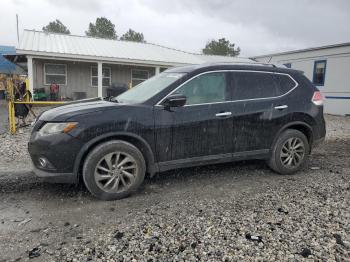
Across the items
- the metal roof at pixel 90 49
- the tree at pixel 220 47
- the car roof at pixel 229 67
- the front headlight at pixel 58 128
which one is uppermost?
the tree at pixel 220 47

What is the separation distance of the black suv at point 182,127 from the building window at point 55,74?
44.5ft

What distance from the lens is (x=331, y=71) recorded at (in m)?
16.0

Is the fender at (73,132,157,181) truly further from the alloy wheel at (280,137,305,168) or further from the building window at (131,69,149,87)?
the building window at (131,69,149,87)

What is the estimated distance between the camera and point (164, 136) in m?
3.98

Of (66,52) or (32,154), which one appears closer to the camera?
(32,154)

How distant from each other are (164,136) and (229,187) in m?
1.29

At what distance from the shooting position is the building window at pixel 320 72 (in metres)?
16.5

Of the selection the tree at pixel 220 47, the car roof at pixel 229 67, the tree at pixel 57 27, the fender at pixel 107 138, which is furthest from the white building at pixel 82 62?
the tree at pixel 57 27

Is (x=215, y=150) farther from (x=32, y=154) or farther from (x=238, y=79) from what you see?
(x=32, y=154)

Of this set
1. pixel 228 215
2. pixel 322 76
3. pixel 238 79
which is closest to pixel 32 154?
pixel 228 215

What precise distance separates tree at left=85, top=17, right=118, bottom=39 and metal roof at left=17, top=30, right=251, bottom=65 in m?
41.7

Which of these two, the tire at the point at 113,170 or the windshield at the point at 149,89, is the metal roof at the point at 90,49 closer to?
the windshield at the point at 149,89

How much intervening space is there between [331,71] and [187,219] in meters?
16.0

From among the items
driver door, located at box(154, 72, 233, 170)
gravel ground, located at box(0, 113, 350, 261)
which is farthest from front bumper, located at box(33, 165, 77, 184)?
driver door, located at box(154, 72, 233, 170)
